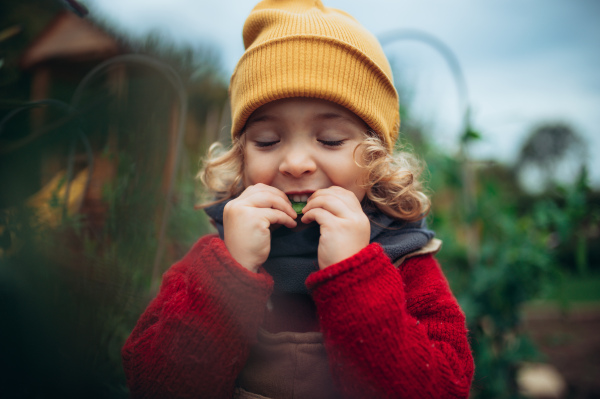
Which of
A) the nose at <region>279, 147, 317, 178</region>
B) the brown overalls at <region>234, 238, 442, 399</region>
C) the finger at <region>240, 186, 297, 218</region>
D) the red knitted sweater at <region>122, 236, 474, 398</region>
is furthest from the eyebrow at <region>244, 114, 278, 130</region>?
the brown overalls at <region>234, 238, 442, 399</region>

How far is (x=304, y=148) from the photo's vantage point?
109 centimetres

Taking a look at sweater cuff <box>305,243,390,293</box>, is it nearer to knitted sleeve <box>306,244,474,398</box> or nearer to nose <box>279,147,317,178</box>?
knitted sleeve <box>306,244,474,398</box>

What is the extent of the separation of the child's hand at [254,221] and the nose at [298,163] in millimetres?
76

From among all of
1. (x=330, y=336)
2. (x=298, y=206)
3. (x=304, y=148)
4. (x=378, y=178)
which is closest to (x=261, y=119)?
(x=304, y=148)

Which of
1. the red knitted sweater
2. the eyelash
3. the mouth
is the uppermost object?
the eyelash

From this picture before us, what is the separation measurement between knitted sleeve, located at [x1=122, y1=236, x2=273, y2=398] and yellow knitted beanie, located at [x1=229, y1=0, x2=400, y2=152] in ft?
1.76

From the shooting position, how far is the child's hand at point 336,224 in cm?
97

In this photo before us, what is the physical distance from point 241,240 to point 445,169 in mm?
2360

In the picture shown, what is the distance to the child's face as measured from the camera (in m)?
1.10

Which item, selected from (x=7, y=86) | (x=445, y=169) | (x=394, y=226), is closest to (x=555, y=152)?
(x=445, y=169)

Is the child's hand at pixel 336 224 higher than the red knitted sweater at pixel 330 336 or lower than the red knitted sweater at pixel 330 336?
higher

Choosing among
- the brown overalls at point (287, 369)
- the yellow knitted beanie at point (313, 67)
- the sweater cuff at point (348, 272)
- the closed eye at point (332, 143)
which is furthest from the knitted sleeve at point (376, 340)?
the yellow knitted beanie at point (313, 67)

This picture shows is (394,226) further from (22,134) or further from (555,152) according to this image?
(555,152)

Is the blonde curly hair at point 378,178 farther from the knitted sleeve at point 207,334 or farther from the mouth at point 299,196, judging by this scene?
the knitted sleeve at point 207,334
